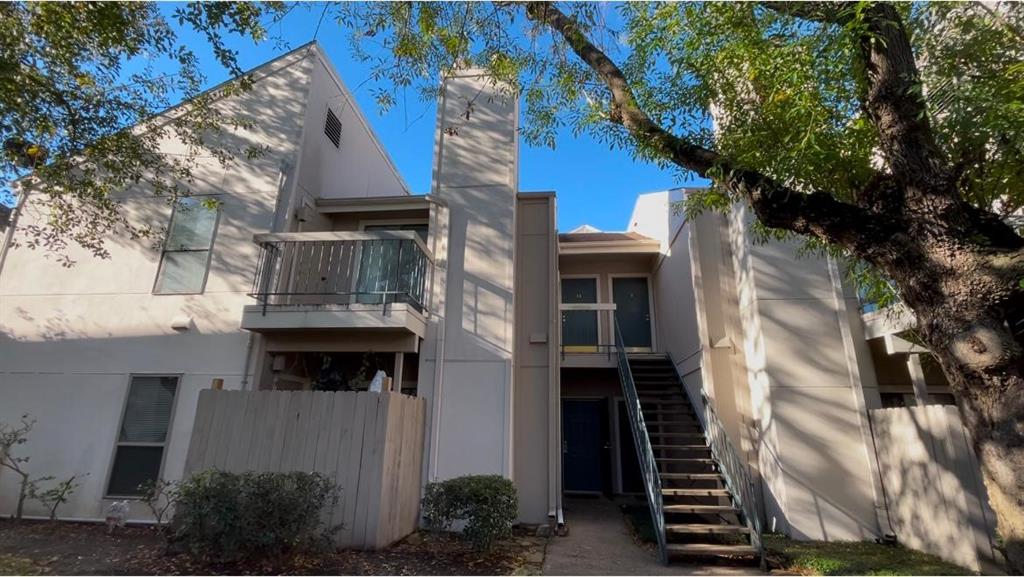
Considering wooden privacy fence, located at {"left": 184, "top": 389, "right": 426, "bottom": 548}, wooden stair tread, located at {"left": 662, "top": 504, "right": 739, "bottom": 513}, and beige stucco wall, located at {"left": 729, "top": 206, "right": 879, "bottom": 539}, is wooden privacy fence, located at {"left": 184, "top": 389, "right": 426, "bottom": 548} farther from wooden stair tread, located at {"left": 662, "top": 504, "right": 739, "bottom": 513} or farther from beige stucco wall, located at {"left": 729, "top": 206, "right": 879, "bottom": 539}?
beige stucco wall, located at {"left": 729, "top": 206, "right": 879, "bottom": 539}

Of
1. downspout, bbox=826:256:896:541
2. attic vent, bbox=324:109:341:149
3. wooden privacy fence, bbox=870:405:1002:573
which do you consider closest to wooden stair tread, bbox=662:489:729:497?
downspout, bbox=826:256:896:541

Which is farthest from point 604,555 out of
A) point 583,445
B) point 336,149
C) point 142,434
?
point 336,149

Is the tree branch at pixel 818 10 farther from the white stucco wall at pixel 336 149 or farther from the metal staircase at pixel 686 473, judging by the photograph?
the white stucco wall at pixel 336 149

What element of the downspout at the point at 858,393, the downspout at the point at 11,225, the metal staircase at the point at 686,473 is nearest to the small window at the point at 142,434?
the downspout at the point at 11,225

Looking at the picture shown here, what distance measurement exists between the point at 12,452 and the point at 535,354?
314 inches

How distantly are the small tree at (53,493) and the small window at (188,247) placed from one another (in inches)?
117

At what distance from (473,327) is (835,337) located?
5677 millimetres

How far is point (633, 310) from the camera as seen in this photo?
40.8ft

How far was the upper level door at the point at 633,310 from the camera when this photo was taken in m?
12.2

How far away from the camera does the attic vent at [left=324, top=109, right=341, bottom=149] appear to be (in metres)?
9.87

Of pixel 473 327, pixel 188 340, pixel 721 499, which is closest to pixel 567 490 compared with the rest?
pixel 721 499

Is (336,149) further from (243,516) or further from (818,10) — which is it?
(818,10)

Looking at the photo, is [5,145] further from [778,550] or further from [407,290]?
[778,550]

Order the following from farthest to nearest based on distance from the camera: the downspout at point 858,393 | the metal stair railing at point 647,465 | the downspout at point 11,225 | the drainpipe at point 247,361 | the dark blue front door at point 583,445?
1. the dark blue front door at point 583,445
2. the downspout at point 11,225
3. the drainpipe at point 247,361
4. the downspout at point 858,393
5. the metal stair railing at point 647,465
